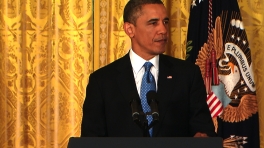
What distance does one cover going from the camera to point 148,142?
2.08 meters

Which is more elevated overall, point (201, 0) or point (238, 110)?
point (201, 0)

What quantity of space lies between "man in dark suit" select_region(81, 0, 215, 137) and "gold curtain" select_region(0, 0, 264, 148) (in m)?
1.56

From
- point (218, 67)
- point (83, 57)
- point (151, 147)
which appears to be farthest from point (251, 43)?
point (151, 147)

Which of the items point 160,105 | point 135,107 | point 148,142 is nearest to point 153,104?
point 135,107

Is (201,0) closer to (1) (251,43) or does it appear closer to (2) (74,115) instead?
(1) (251,43)

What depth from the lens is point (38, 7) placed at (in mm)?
4820

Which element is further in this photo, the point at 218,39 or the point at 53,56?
the point at 53,56

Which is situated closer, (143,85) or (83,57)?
(143,85)

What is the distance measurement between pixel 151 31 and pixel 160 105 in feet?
1.48

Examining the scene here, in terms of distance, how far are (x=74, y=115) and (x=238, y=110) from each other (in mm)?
1500

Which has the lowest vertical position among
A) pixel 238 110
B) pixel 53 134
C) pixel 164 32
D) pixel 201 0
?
pixel 53 134

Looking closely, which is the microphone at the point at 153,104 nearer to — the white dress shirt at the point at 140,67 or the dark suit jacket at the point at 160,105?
the dark suit jacket at the point at 160,105

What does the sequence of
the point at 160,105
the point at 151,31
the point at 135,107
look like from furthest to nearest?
the point at 151,31, the point at 160,105, the point at 135,107

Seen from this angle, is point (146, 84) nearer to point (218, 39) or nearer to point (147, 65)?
point (147, 65)
